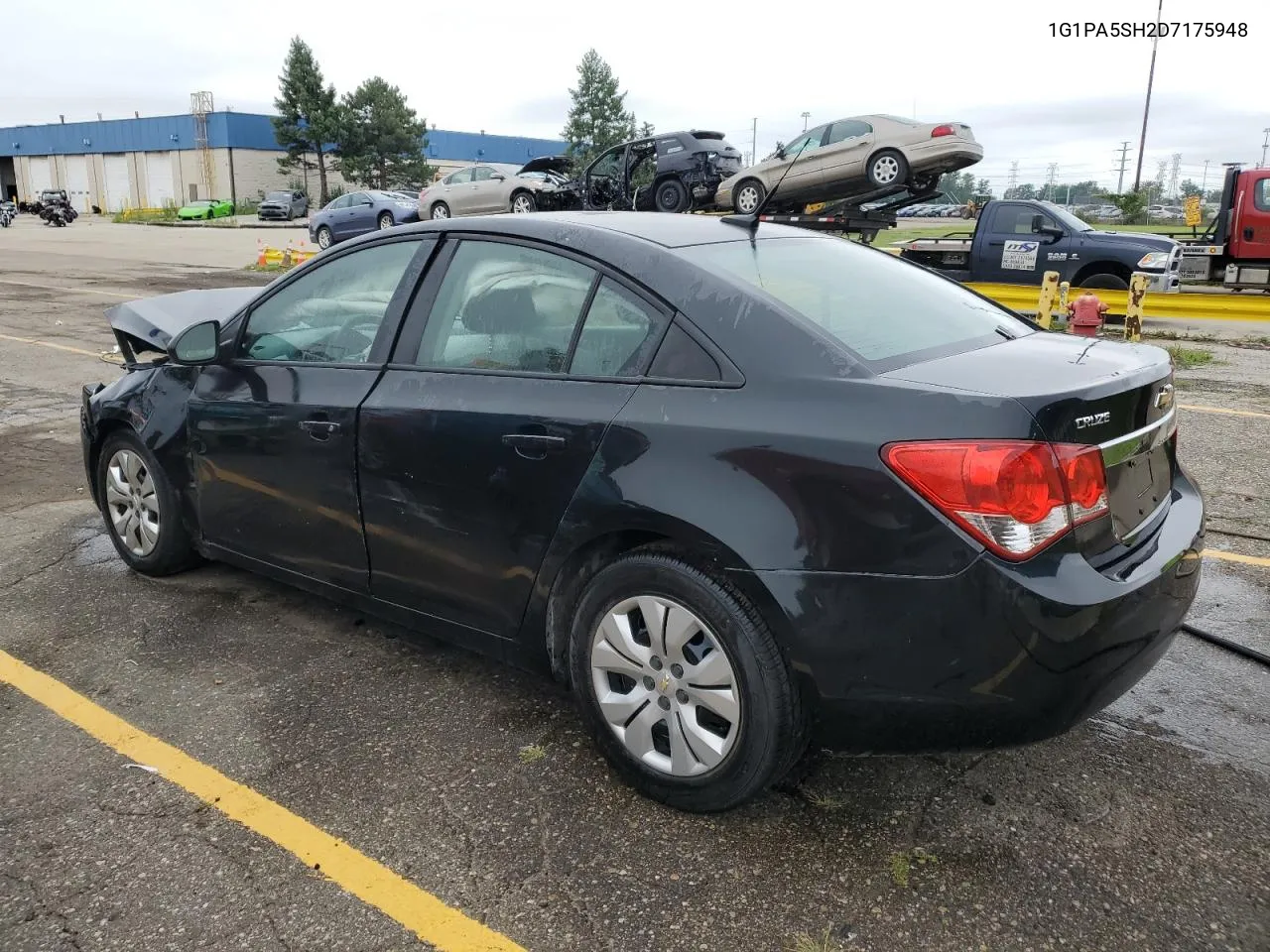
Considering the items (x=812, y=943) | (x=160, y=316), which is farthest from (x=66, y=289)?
(x=812, y=943)

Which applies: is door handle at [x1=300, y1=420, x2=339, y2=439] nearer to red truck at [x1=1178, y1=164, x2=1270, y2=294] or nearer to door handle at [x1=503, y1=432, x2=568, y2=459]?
door handle at [x1=503, y1=432, x2=568, y2=459]

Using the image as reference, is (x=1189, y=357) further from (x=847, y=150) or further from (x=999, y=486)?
(x=999, y=486)

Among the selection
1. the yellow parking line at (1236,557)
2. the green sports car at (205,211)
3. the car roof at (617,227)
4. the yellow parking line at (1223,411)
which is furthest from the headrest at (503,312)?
the green sports car at (205,211)

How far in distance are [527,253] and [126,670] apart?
205cm

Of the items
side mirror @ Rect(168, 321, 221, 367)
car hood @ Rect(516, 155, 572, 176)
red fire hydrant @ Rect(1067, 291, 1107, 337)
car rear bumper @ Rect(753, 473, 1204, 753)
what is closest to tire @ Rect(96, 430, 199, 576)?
side mirror @ Rect(168, 321, 221, 367)

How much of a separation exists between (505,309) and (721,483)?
102cm

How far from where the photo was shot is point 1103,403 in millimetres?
2361

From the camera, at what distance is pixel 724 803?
2559mm

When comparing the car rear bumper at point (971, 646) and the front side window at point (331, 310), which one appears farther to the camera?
the front side window at point (331, 310)

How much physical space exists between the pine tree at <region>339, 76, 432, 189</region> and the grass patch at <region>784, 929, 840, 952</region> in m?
66.8

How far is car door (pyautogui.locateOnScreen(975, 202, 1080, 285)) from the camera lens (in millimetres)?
14117

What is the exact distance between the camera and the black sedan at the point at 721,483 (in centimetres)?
223

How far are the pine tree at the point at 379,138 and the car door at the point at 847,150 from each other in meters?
53.8

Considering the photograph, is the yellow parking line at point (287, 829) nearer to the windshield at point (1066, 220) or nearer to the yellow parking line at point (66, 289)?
the yellow parking line at point (66, 289)
